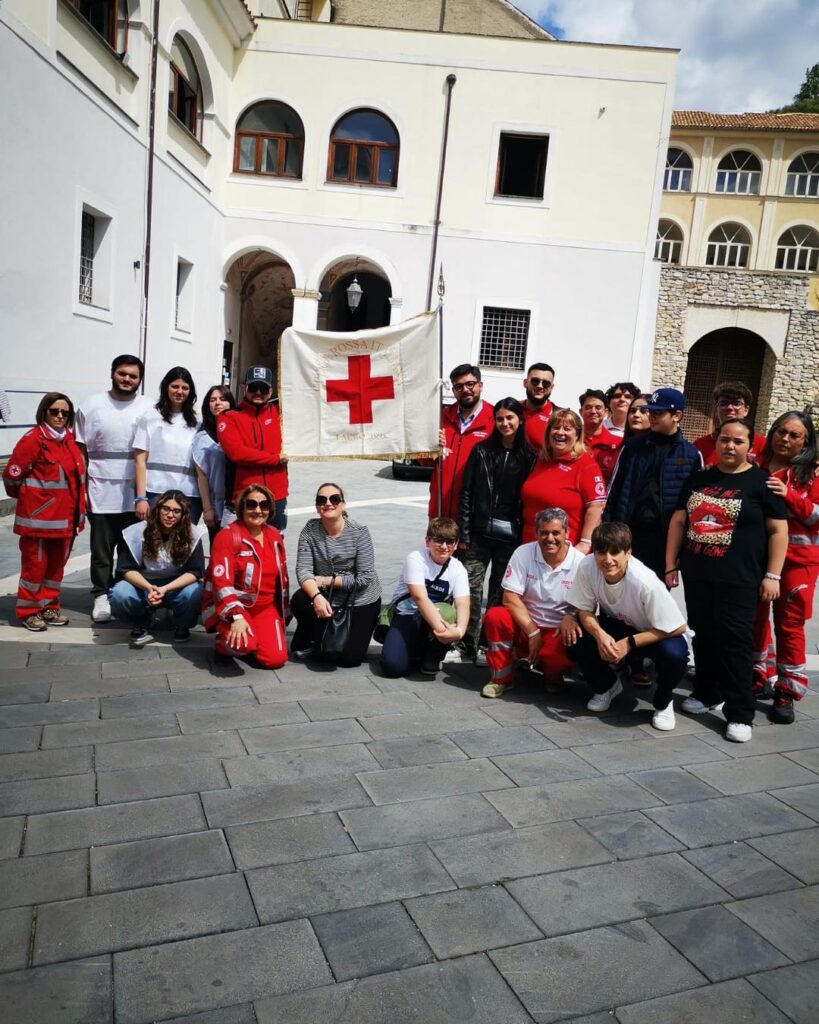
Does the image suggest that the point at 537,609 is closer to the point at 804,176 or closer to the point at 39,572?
the point at 39,572

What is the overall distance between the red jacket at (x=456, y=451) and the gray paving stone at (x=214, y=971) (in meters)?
3.48

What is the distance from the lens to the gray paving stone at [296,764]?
11.9ft

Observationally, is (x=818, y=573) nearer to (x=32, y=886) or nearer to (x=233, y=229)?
(x=32, y=886)

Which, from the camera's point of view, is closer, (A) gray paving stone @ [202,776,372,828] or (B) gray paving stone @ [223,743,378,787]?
(A) gray paving stone @ [202,776,372,828]

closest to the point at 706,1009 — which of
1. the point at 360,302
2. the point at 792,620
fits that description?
the point at 792,620

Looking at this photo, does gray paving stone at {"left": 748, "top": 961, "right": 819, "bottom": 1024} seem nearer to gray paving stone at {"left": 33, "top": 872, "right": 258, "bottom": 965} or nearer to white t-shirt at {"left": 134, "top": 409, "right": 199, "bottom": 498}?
gray paving stone at {"left": 33, "top": 872, "right": 258, "bottom": 965}

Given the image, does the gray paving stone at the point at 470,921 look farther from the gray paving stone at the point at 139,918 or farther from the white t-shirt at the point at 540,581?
the white t-shirt at the point at 540,581

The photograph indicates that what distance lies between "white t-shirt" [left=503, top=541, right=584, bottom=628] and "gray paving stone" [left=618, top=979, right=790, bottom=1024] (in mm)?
2715

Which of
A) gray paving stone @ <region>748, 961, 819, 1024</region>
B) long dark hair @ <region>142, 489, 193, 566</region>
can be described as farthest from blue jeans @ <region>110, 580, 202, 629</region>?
gray paving stone @ <region>748, 961, 819, 1024</region>

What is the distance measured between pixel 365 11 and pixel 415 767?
29.9 metres

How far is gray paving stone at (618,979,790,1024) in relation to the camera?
7.53 feet

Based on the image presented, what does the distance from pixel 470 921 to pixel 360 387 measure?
3884mm

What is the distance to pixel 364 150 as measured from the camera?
19938 millimetres

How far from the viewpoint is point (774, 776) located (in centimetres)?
400
